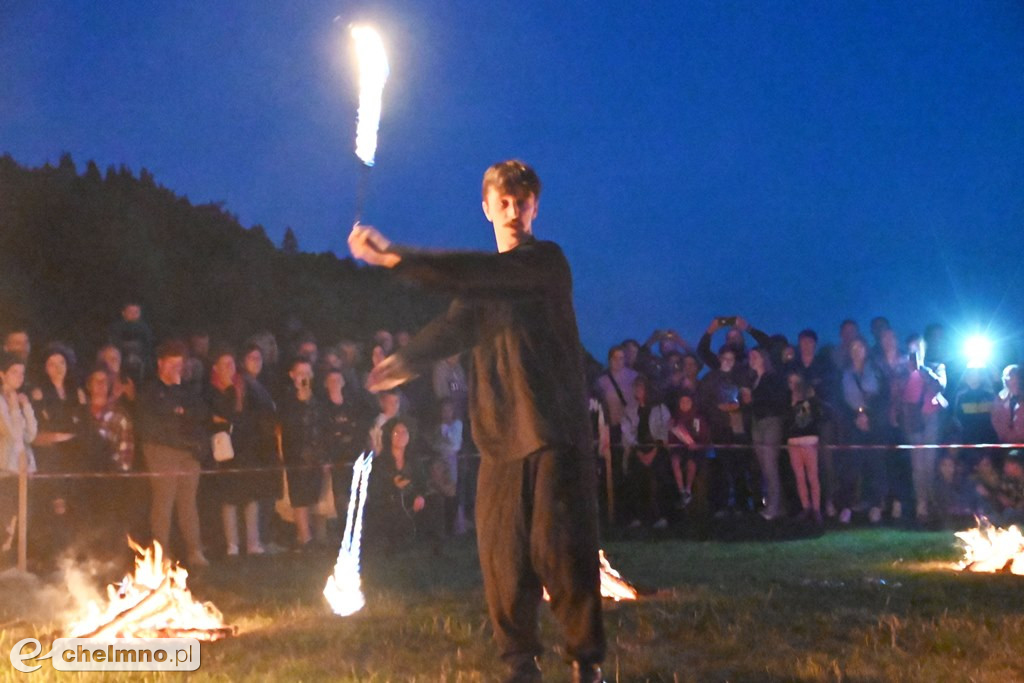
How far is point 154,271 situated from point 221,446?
14564 millimetres

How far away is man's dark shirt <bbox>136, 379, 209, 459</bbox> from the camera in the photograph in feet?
35.3

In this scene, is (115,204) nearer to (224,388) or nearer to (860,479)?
(224,388)

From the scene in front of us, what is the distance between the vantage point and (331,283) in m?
29.3

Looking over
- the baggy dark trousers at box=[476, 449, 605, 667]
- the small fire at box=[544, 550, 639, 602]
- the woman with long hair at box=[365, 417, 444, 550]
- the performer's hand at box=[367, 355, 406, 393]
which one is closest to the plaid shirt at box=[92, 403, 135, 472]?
the woman with long hair at box=[365, 417, 444, 550]

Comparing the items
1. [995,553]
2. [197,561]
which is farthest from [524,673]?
[197,561]

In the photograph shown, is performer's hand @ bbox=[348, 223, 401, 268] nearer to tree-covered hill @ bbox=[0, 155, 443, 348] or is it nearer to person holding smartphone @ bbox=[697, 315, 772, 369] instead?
person holding smartphone @ bbox=[697, 315, 772, 369]

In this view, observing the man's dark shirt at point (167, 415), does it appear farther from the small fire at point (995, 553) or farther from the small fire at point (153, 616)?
the small fire at point (995, 553)

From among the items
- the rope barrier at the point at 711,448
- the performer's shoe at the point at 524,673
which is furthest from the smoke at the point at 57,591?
the performer's shoe at the point at 524,673

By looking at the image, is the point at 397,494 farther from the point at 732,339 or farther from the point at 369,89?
the point at 369,89

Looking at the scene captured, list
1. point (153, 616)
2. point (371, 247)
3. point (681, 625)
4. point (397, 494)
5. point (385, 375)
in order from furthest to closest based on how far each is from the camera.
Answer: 1. point (397, 494)
2. point (681, 625)
3. point (153, 616)
4. point (385, 375)
5. point (371, 247)

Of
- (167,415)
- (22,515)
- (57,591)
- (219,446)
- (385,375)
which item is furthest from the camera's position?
(219,446)

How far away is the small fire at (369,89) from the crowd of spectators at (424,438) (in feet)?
21.3

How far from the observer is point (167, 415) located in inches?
424

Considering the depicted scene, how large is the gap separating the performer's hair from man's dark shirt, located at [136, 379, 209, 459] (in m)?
6.91
